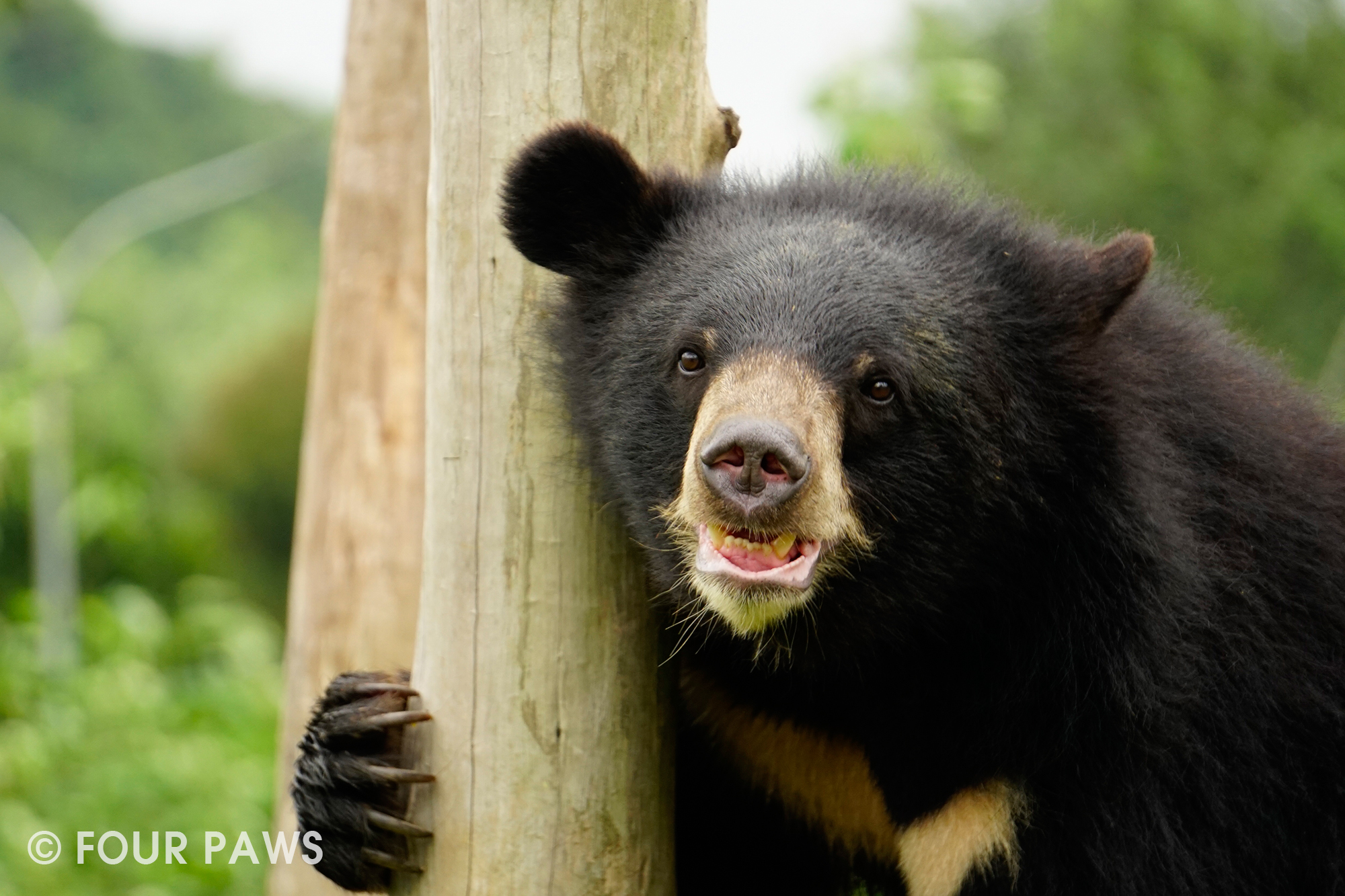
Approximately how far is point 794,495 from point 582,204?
3.09ft

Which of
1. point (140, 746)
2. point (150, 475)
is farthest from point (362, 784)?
point (150, 475)

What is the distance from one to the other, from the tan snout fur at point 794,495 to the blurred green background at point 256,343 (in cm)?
497

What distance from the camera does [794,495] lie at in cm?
266

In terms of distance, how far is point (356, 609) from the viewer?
5.24 meters

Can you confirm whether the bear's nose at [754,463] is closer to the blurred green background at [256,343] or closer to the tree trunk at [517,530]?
the tree trunk at [517,530]

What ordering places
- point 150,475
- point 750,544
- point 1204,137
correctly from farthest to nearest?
point 1204,137 → point 150,475 → point 750,544

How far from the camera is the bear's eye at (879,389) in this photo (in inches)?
114

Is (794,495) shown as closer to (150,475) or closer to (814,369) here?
(814,369)

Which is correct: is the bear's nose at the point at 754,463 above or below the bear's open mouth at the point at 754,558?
above

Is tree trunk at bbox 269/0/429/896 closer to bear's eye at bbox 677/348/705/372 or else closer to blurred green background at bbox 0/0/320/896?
bear's eye at bbox 677/348/705/372

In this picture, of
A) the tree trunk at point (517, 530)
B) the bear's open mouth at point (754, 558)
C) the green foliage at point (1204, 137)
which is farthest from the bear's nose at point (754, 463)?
the green foliage at point (1204, 137)

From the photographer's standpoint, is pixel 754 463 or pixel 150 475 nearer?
pixel 754 463

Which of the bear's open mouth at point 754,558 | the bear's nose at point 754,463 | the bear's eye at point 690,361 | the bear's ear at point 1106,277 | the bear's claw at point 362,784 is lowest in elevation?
the bear's claw at point 362,784

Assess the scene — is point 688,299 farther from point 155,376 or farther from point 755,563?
point 155,376
